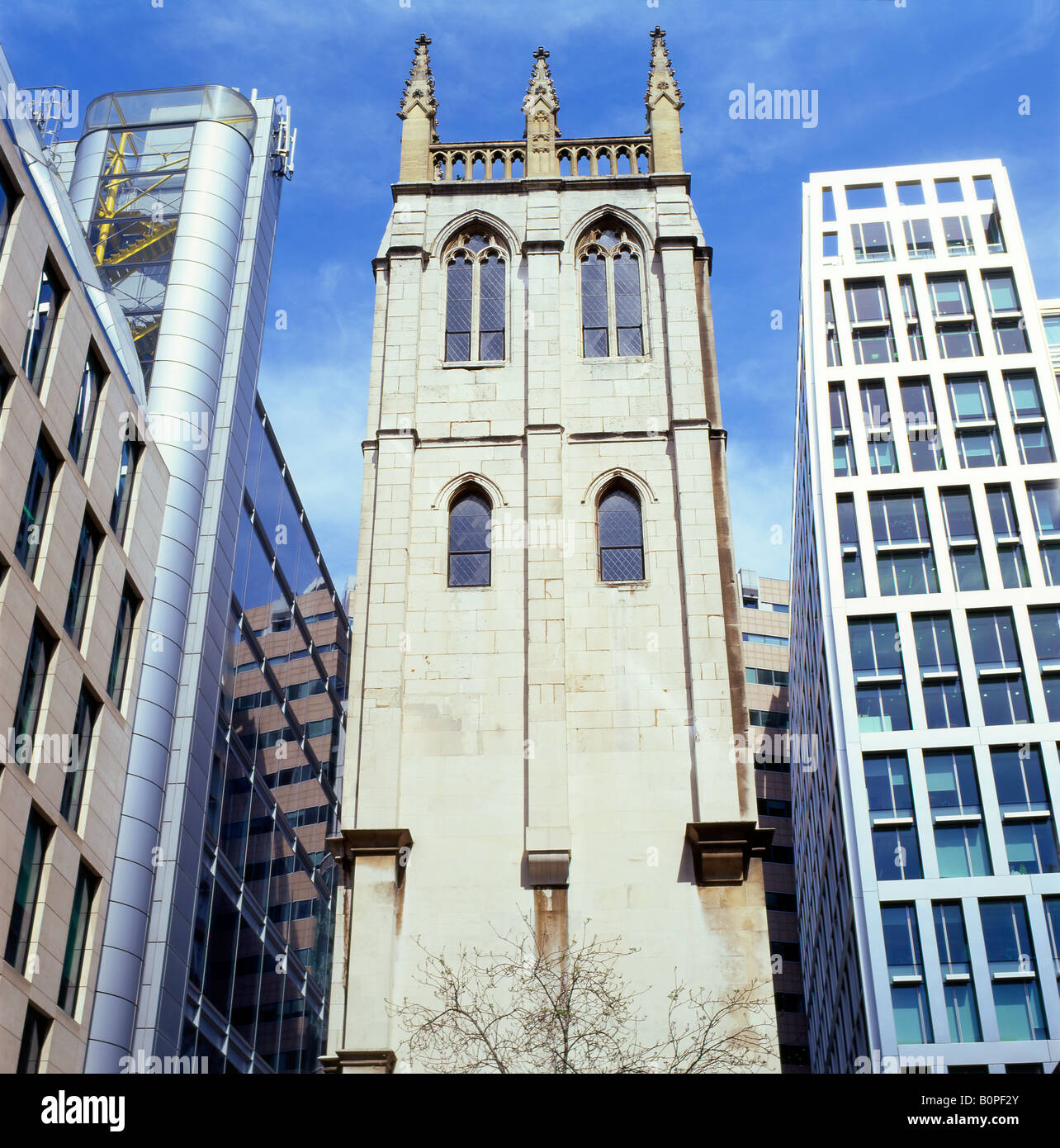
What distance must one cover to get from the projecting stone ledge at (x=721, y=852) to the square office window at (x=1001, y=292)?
5152cm

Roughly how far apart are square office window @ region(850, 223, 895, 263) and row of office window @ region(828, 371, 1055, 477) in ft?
27.8

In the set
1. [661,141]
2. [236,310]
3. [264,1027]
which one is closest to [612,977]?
[661,141]

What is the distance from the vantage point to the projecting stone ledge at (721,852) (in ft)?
85.6

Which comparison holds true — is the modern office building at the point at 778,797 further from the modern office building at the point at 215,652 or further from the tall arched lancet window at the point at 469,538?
the tall arched lancet window at the point at 469,538

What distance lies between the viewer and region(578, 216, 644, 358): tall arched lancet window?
33.1 metres

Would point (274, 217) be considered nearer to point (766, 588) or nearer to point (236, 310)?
point (236, 310)

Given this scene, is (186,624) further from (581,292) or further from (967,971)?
(967,971)

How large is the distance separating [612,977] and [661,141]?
68.3ft

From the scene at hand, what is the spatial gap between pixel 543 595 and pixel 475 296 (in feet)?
27.7

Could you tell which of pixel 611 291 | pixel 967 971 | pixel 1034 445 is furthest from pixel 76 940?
pixel 1034 445

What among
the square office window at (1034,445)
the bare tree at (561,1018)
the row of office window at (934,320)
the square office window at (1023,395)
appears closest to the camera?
the bare tree at (561,1018)

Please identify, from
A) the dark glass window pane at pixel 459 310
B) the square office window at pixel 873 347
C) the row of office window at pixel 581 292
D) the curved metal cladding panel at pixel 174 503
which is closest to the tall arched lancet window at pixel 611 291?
the row of office window at pixel 581 292

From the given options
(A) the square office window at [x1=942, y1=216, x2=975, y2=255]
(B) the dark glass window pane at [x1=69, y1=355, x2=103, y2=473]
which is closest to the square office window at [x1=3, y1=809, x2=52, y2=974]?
(B) the dark glass window pane at [x1=69, y1=355, x2=103, y2=473]
